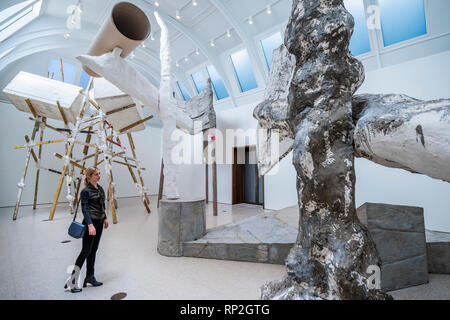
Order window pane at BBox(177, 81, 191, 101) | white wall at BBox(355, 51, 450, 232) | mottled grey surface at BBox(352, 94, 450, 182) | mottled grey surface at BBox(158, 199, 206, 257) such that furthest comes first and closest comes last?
window pane at BBox(177, 81, 191, 101) → white wall at BBox(355, 51, 450, 232) → mottled grey surface at BBox(158, 199, 206, 257) → mottled grey surface at BBox(352, 94, 450, 182)

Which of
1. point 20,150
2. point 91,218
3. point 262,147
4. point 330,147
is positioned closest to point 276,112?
point 262,147

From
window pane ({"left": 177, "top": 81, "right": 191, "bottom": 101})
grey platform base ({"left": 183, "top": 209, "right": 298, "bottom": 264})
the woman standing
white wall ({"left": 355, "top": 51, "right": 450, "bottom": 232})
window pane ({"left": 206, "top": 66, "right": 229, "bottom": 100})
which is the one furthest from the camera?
window pane ({"left": 177, "top": 81, "right": 191, "bottom": 101})

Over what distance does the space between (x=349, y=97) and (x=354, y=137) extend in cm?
26

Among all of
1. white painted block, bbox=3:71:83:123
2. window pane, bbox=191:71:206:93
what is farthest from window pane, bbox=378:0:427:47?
white painted block, bbox=3:71:83:123

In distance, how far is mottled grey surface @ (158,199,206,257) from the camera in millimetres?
2928

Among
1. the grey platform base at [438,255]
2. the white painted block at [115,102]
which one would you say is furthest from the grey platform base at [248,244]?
the white painted block at [115,102]

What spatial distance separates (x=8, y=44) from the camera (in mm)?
5238

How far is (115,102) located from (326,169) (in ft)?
14.5

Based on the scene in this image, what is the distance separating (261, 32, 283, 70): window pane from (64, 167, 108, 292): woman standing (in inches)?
244

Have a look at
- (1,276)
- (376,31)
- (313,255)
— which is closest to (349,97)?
(313,255)

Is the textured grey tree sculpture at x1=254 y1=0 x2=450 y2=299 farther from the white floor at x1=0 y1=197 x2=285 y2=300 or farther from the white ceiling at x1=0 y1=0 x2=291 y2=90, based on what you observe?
the white ceiling at x1=0 y1=0 x2=291 y2=90

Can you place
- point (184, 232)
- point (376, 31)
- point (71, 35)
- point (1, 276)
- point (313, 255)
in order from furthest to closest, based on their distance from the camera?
point (71, 35) → point (376, 31) → point (184, 232) → point (1, 276) → point (313, 255)

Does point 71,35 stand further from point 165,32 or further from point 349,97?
point 349,97

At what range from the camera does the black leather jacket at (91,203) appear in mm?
2082
